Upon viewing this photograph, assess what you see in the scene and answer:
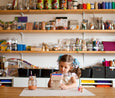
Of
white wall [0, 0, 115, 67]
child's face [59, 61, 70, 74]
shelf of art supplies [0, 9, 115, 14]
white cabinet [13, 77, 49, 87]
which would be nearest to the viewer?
child's face [59, 61, 70, 74]

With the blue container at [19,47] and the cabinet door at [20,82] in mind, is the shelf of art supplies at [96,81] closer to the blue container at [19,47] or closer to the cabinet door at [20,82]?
the cabinet door at [20,82]

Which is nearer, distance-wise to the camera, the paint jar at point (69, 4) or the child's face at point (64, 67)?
the child's face at point (64, 67)

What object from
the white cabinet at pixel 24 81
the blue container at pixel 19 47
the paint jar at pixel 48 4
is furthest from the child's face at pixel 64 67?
the paint jar at pixel 48 4

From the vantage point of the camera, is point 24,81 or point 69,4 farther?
point 69,4

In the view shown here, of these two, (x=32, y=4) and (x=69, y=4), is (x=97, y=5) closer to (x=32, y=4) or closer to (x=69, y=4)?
(x=69, y=4)

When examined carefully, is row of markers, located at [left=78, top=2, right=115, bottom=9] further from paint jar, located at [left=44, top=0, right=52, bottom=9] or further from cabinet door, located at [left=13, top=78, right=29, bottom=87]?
cabinet door, located at [left=13, top=78, right=29, bottom=87]

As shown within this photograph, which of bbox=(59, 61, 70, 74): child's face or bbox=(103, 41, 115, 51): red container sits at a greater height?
bbox=(103, 41, 115, 51): red container

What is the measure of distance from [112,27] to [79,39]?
0.64m

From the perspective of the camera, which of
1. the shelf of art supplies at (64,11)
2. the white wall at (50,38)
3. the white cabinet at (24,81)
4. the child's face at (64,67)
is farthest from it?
the white wall at (50,38)

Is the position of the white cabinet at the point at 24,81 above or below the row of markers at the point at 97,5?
below

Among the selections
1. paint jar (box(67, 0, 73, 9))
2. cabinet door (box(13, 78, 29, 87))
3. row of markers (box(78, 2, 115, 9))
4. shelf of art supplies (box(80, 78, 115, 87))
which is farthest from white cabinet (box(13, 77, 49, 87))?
row of markers (box(78, 2, 115, 9))

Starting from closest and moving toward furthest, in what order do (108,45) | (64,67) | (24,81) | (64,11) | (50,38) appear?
(64,67)
(24,81)
(64,11)
(108,45)
(50,38)

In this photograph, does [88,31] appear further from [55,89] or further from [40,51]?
[55,89]

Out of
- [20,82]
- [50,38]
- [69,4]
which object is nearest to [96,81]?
[50,38]
